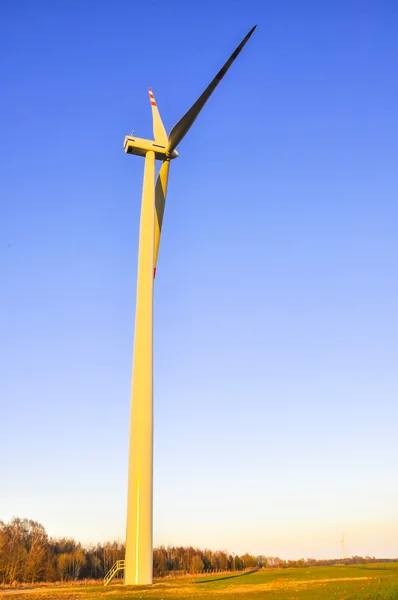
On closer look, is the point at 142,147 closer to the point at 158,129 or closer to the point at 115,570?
the point at 158,129

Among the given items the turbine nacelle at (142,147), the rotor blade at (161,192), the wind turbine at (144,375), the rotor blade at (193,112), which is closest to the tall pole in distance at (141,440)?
the wind turbine at (144,375)

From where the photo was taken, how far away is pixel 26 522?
14538 centimetres

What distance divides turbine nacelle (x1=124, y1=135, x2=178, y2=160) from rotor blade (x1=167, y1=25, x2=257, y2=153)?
58 cm

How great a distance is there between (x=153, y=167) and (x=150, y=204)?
434 centimetres

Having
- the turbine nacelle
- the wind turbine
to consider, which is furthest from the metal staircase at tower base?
the turbine nacelle

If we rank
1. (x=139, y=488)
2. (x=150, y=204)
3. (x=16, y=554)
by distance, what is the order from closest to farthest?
(x=139, y=488) < (x=150, y=204) < (x=16, y=554)

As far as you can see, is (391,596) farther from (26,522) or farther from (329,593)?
(26,522)

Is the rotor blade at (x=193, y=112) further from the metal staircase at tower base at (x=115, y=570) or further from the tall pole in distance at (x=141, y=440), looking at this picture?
the metal staircase at tower base at (x=115, y=570)

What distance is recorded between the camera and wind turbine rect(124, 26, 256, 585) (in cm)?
2881

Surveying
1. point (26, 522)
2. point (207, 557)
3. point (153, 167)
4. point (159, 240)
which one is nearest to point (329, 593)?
point (159, 240)

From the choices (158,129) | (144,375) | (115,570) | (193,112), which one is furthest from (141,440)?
(158,129)

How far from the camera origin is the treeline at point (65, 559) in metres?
103

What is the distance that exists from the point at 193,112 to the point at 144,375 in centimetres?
2077

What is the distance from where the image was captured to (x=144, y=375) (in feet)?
104
